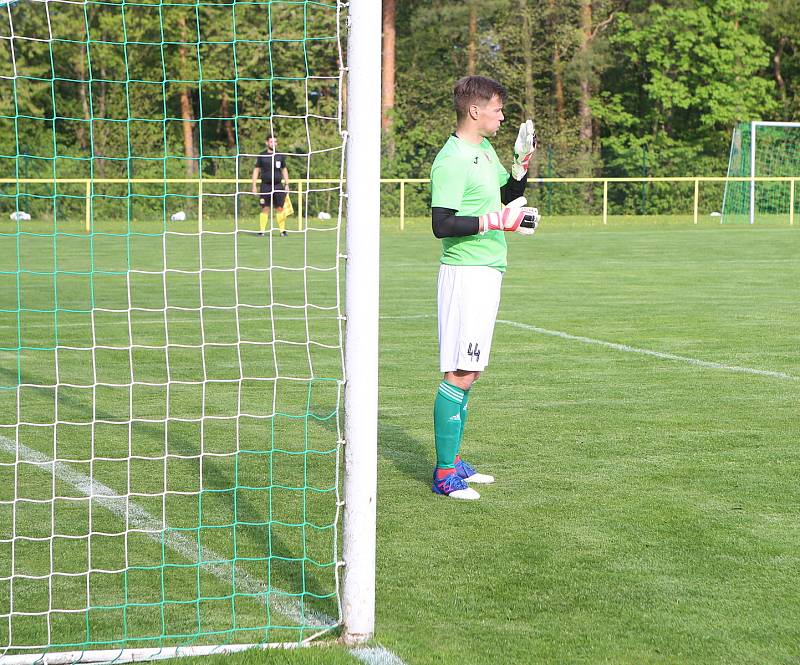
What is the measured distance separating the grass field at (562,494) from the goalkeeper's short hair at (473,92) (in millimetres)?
1488

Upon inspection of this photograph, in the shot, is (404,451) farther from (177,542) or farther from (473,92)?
(473,92)

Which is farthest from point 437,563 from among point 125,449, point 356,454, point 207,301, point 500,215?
point 207,301

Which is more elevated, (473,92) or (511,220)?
(473,92)

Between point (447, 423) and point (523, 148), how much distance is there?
Answer: 1390 mm

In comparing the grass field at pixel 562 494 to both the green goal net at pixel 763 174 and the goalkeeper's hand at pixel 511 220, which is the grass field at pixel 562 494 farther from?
the green goal net at pixel 763 174

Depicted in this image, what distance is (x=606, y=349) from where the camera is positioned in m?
10.8

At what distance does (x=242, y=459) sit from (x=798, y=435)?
3.24 m

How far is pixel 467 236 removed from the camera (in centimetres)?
587

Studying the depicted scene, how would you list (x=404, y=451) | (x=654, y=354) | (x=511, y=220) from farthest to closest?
(x=654, y=354) → (x=404, y=451) → (x=511, y=220)

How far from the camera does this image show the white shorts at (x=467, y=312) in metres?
5.90

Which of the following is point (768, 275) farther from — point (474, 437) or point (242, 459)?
point (242, 459)

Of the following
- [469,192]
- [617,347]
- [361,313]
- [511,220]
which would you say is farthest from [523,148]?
[617,347]

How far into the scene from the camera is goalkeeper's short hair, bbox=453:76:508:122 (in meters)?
5.77

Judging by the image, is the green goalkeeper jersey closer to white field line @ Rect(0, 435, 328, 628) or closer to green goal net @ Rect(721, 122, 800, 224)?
white field line @ Rect(0, 435, 328, 628)
